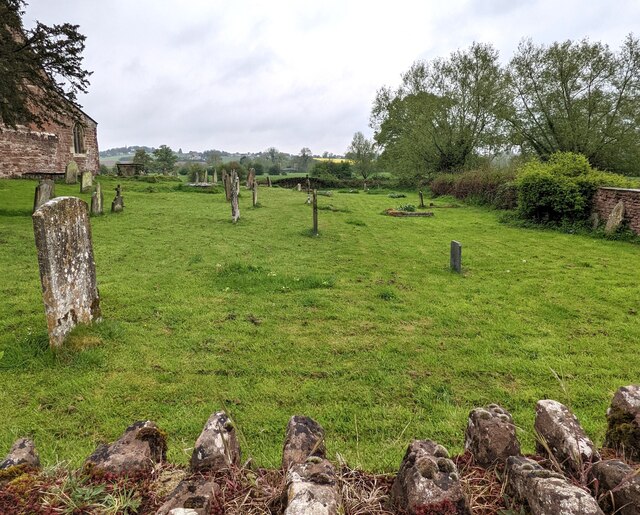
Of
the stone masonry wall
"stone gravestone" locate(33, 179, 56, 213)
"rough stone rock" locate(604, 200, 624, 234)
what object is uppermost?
A: the stone masonry wall

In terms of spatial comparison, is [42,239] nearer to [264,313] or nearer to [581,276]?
[264,313]

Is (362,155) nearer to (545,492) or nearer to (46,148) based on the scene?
(46,148)

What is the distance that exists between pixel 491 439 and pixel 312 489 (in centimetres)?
97

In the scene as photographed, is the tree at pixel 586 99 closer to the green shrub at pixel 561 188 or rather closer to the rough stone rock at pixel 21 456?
the green shrub at pixel 561 188

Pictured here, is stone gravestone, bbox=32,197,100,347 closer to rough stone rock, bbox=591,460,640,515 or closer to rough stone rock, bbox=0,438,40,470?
rough stone rock, bbox=0,438,40,470

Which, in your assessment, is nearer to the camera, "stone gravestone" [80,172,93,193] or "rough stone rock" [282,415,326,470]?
"rough stone rock" [282,415,326,470]

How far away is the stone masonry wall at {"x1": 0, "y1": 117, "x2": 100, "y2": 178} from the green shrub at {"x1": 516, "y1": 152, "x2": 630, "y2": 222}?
2582cm

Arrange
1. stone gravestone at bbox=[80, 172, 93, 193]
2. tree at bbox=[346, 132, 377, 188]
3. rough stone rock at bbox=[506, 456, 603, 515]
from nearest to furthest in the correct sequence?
rough stone rock at bbox=[506, 456, 603, 515] < stone gravestone at bbox=[80, 172, 93, 193] < tree at bbox=[346, 132, 377, 188]

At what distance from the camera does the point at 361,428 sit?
356 cm

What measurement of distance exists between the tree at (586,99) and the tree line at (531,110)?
2.0 inches

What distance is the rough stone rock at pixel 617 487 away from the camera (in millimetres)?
1429

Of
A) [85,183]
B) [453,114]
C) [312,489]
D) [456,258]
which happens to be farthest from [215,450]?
[453,114]

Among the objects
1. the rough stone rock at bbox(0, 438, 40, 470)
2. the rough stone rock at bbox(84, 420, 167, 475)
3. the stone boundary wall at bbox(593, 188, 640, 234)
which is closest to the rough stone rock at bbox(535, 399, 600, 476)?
the rough stone rock at bbox(84, 420, 167, 475)

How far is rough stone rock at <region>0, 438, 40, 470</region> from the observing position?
70.7 inches
